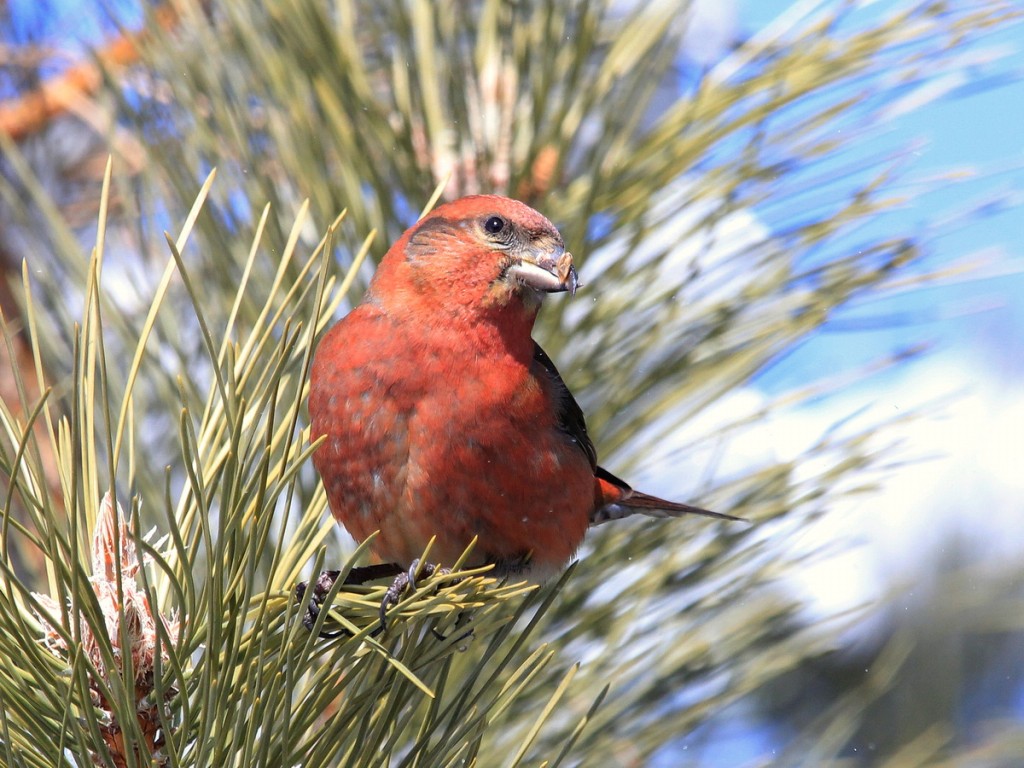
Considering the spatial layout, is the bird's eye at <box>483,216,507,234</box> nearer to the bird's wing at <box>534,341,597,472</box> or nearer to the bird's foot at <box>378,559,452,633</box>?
the bird's wing at <box>534,341,597,472</box>

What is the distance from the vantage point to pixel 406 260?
5.90 feet

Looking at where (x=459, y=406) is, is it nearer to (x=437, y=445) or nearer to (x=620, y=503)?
(x=437, y=445)

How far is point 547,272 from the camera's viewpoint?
174cm

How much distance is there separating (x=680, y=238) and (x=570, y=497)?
0.44m

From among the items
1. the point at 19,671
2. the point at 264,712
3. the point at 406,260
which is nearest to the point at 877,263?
the point at 406,260

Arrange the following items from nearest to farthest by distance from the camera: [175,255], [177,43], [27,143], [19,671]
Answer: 1. [175,255]
2. [19,671]
3. [177,43]
4. [27,143]

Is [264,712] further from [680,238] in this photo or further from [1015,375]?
[1015,375]

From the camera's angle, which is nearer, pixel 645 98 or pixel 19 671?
pixel 19 671

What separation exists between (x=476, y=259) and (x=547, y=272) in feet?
0.67

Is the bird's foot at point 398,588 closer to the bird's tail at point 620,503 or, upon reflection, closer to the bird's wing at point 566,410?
the bird's wing at point 566,410

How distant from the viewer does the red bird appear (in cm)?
170

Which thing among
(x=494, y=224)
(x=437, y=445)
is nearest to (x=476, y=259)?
(x=494, y=224)

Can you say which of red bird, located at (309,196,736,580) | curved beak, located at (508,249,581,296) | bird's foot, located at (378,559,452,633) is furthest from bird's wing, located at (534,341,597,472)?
bird's foot, located at (378,559,452,633)

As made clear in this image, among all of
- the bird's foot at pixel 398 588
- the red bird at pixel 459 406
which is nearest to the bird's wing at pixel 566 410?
the red bird at pixel 459 406
